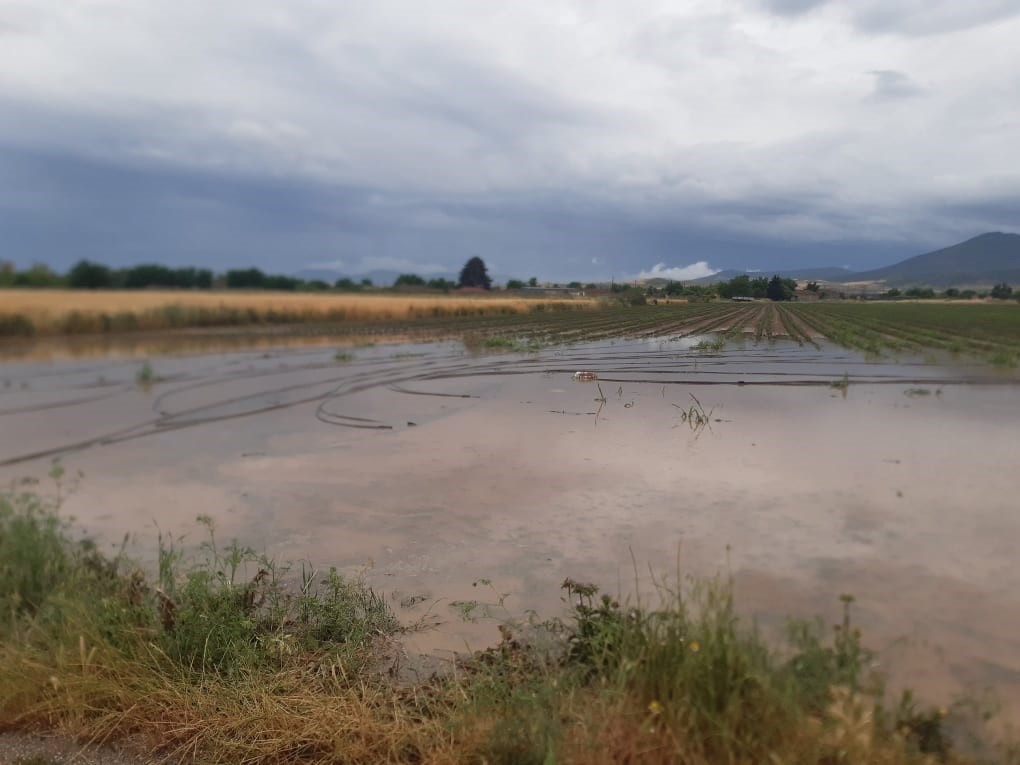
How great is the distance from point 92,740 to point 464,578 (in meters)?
2.19

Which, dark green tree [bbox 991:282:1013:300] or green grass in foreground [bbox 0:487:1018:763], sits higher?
dark green tree [bbox 991:282:1013:300]

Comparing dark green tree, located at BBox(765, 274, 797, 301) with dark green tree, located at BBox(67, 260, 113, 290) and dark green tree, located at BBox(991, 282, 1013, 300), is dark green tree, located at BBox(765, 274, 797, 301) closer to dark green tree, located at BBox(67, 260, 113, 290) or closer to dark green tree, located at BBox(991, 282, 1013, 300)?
dark green tree, located at BBox(67, 260, 113, 290)

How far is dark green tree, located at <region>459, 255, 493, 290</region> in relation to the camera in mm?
37562

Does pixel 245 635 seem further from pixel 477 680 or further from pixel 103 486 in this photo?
pixel 103 486

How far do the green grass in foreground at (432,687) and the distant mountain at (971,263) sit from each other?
11441 centimetres

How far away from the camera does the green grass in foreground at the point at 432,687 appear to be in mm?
2166

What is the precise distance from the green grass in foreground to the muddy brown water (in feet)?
1.70

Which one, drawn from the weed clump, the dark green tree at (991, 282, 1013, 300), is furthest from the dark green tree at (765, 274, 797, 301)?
the dark green tree at (991, 282, 1013, 300)

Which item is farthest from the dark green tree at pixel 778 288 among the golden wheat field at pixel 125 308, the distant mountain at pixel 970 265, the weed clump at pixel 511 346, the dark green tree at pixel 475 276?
the distant mountain at pixel 970 265

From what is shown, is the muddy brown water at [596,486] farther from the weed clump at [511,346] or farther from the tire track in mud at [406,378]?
the weed clump at [511,346]

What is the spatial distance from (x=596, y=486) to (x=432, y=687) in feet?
11.3

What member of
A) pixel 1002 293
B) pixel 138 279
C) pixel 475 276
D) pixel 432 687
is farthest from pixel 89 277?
pixel 1002 293

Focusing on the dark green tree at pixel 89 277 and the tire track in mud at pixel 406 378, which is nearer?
the dark green tree at pixel 89 277

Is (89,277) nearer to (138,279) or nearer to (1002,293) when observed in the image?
(138,279)
